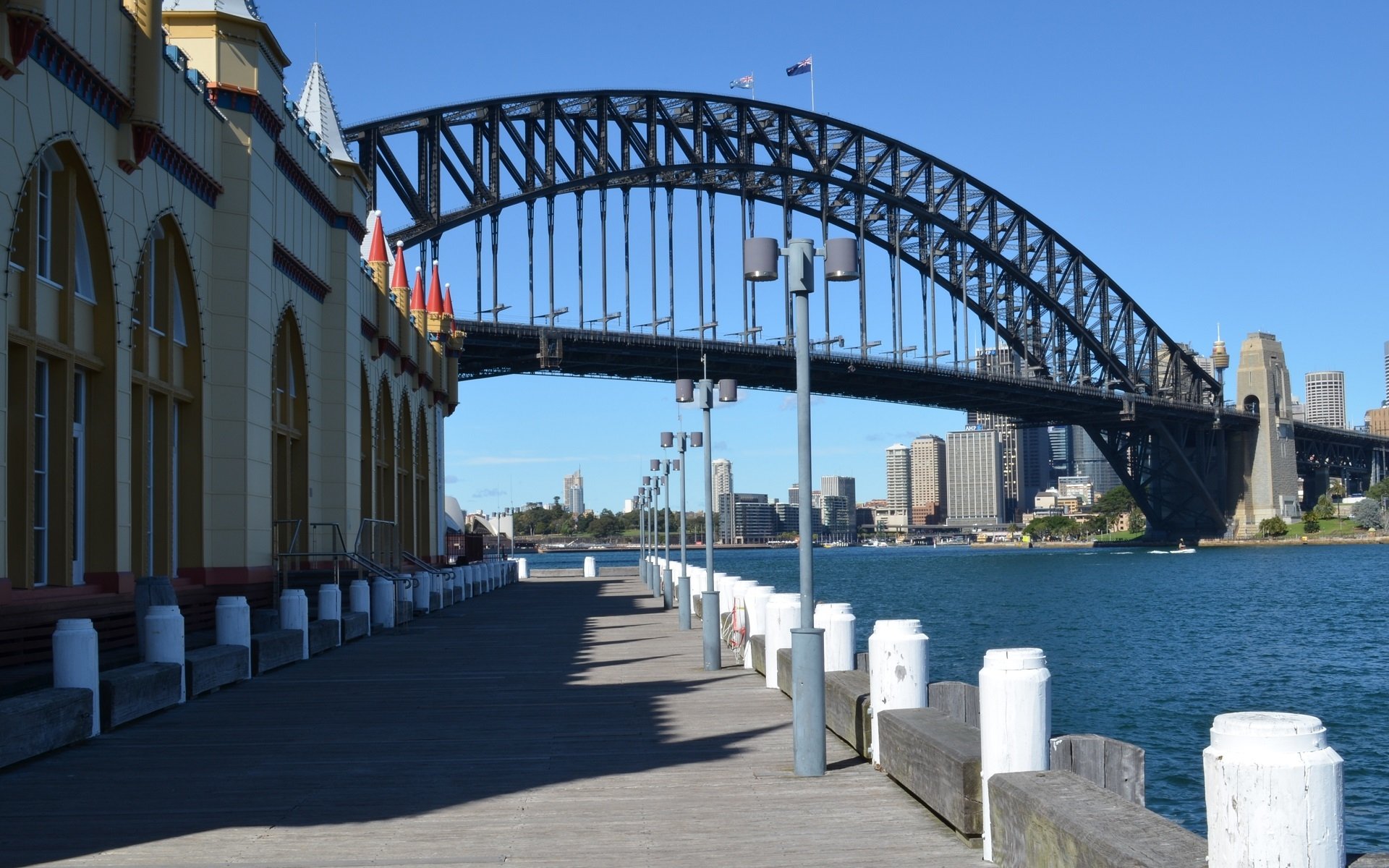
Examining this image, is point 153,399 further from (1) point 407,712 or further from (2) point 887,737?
(2) point 887,737

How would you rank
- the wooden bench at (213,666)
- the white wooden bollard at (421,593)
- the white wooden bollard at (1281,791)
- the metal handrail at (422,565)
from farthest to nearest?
1. the metal handrail at (422,565)
2. the white wooden bollard at (421,593)
3. the wooden bench at (213,666)
4. the white wooden bollard at (1281,791)

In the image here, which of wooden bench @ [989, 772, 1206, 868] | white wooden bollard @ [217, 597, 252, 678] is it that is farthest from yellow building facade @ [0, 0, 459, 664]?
wooden bench @ [989, 772, 1206, 868]

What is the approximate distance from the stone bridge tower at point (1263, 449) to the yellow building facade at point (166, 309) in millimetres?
106812

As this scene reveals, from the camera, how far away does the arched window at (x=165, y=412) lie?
20.1 meters

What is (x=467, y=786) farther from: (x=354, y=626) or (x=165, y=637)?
(x=354, y=626)

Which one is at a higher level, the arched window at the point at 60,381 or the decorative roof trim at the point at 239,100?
the decorative roof trim at the point at 239,100

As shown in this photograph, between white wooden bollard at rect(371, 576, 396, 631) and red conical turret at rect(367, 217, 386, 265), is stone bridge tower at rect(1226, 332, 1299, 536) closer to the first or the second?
red conical turret at rect(367, 217, 386, 265)

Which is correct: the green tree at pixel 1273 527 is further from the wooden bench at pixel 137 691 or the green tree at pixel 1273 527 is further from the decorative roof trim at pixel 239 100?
the wooden bench at pixel 137 691

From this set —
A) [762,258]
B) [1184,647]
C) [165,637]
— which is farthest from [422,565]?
[762,258]

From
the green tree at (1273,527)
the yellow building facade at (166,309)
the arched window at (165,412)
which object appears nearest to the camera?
the yellow building facade at (166,309)

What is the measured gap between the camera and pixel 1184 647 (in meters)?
37.7

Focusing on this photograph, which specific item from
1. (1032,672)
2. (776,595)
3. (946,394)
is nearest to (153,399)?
(776,595)

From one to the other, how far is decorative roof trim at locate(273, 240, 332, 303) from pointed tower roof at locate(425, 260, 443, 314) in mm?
23900

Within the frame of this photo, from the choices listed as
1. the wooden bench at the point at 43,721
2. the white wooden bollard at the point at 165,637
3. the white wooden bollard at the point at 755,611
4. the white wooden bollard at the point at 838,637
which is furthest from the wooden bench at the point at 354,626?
the white wooden bollard at the point at 838,637
